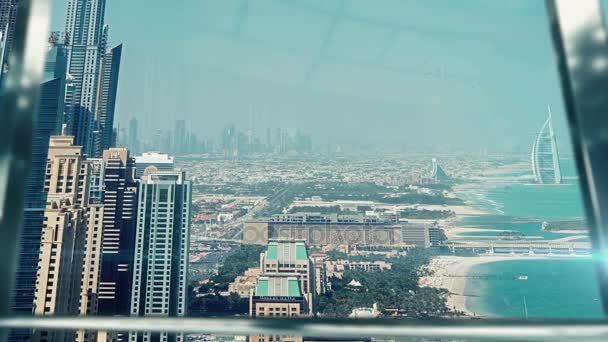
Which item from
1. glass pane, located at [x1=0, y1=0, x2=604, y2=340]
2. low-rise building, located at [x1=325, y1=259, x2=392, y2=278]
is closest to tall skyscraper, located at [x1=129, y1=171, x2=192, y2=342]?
glass pane, located at [x1=0, y1=0, x2=604, y2=340]

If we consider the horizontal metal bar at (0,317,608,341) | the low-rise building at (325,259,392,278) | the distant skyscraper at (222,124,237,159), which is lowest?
the low-rise building at (325,259,392,278)

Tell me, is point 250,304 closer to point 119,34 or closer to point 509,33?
point 119,34

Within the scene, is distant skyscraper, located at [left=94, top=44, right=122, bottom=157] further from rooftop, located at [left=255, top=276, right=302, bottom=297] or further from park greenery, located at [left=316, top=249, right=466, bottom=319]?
park greenery, located at [left=316, top=249, right=466, bottom=319]

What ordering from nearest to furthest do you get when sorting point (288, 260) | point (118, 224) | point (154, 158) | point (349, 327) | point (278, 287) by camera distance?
point (349, 327) → point (278, 287) → point (288, 260) → point (118, 224) → point (154, 158)

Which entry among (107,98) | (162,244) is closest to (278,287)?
(162,244)

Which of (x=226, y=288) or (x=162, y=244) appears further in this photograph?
(x=162, y=244)

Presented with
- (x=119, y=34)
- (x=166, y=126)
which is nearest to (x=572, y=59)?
(x=166, y=126)

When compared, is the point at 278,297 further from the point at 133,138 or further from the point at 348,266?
the point at 133,138
